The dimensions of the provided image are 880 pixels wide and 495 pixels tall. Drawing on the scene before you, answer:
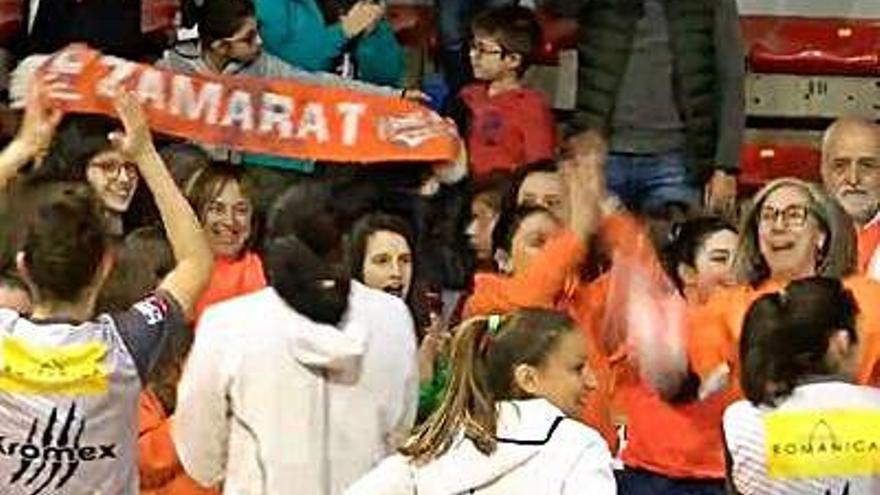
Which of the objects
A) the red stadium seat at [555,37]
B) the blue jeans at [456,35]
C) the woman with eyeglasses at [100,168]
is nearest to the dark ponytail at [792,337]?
the woman with eyeglasses at [100,168]

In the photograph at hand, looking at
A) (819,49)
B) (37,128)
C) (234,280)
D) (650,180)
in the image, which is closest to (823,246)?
(234,280)

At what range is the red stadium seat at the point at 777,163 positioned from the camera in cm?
1080

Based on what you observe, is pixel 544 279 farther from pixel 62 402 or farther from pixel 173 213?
pixel 62 402

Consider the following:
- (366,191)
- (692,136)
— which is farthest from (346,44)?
(692,136)

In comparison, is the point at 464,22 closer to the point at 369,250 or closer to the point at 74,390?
the point at 369,250

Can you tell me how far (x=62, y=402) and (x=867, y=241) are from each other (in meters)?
3.20

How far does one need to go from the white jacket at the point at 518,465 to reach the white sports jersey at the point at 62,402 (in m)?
0.59

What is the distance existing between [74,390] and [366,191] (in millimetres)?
4279

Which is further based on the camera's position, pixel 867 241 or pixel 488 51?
pixel 488 51

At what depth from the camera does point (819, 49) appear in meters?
11.4

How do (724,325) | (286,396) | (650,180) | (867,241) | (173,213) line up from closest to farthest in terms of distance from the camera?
(173,213) < (286,396) < (724,325) < (867,241) < (650,180)

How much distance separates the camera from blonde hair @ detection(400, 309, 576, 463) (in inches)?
206

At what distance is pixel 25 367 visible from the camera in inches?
209

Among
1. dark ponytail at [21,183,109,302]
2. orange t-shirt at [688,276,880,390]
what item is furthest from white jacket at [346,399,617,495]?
orange t-shirt at [688,276,880,390]
